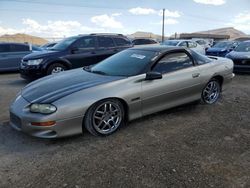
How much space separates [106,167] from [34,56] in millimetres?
6479

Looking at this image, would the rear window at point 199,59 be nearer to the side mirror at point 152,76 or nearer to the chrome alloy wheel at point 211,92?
the chrome alloy wheel at point 211,92

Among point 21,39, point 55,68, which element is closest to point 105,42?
point 55,68

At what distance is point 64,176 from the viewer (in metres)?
3.08

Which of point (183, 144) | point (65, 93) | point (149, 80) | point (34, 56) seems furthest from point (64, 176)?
point (34, 56)

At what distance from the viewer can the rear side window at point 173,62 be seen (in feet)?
15.9

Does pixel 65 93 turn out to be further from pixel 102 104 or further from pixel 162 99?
pixel 162 99

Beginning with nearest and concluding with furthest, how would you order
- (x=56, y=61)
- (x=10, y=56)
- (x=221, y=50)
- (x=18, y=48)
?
(x=56, y=61) → (x=10, y=56) → (x=18, y=48) → (x=221, y=50)

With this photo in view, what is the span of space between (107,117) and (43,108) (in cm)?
98

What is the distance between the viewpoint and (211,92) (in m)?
5.80

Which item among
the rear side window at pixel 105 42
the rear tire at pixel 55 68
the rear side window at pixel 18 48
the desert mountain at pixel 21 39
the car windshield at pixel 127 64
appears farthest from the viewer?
the desert mountain at pixel 21 39

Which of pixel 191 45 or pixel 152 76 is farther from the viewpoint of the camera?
pixel 191 45

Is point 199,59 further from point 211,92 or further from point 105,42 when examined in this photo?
point 105,42

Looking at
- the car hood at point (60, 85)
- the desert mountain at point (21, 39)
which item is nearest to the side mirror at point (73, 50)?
the car hood at point (60, 85)

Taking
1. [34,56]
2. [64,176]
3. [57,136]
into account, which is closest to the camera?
[64,176]
